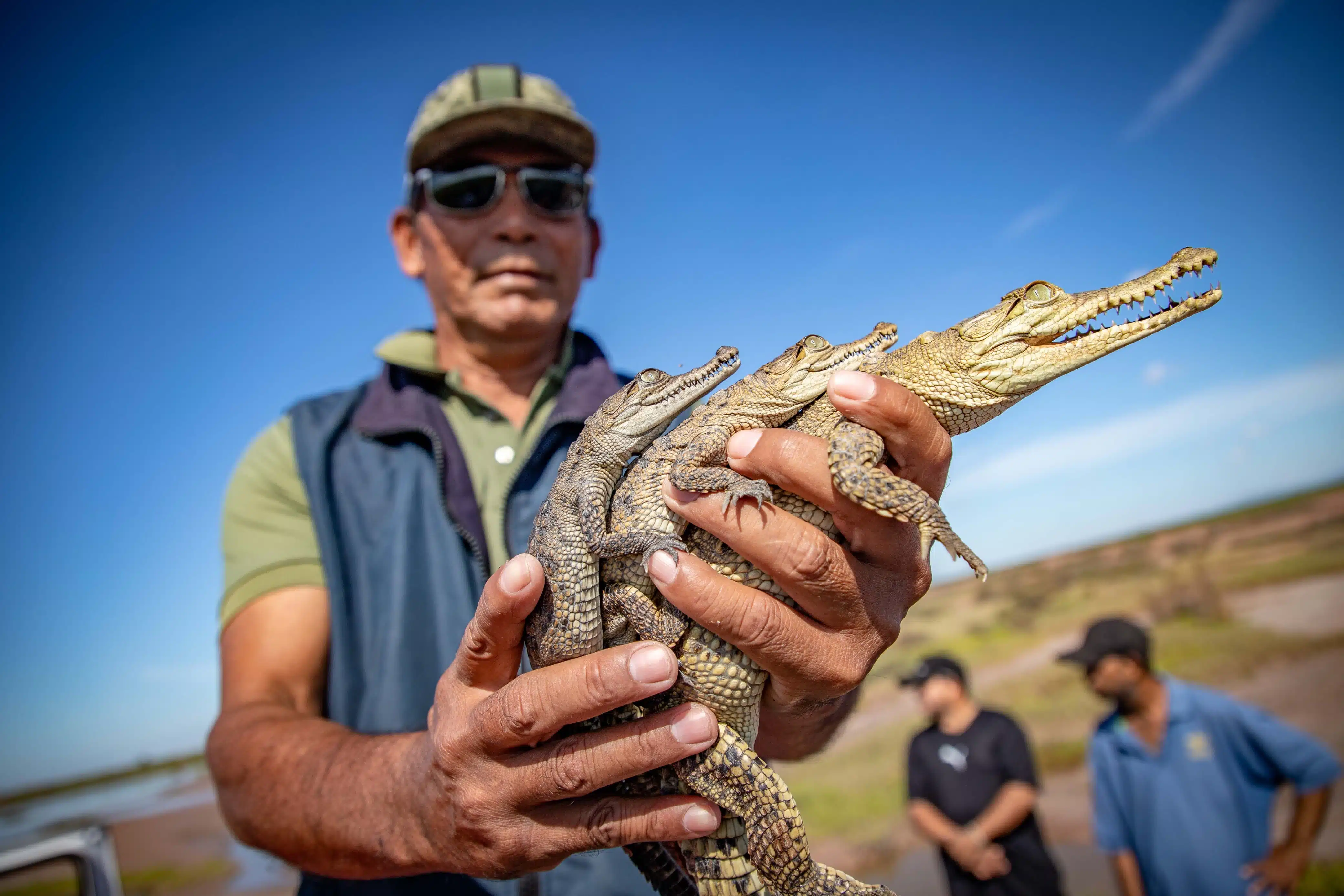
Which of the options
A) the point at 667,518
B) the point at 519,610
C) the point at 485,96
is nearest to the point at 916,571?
the point at 667,518

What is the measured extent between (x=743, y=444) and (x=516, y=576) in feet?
3.22

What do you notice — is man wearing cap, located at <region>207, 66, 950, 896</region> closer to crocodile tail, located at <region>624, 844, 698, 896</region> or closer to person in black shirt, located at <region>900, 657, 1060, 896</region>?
crocodile tail, located at <region>624, 844, 698, 896</region>

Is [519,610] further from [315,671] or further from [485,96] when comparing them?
[485,96]

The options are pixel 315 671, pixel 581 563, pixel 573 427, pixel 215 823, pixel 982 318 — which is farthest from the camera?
pixel 215 823

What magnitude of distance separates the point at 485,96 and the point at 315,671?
12.3 ft

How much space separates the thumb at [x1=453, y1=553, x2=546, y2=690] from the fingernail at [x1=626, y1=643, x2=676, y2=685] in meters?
0.40

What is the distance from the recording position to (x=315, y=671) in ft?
12.5

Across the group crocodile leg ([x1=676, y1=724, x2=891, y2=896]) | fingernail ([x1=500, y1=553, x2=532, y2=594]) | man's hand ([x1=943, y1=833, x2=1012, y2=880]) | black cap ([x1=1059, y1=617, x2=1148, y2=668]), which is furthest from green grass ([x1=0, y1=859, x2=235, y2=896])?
fingernail ([x1=500, y1=553, x2=532, y2=594])

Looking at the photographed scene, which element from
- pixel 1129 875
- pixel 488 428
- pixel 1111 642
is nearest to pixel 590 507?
pixel 488 428

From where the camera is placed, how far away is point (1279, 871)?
575 centimetres

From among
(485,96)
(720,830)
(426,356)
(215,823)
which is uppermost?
(485,96)

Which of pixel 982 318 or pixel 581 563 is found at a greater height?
pixel 982 318

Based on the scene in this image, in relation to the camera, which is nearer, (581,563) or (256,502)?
(581,563)

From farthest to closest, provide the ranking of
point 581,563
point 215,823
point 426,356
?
1. point 215,823
2. point 426,356
3. point 581,563
